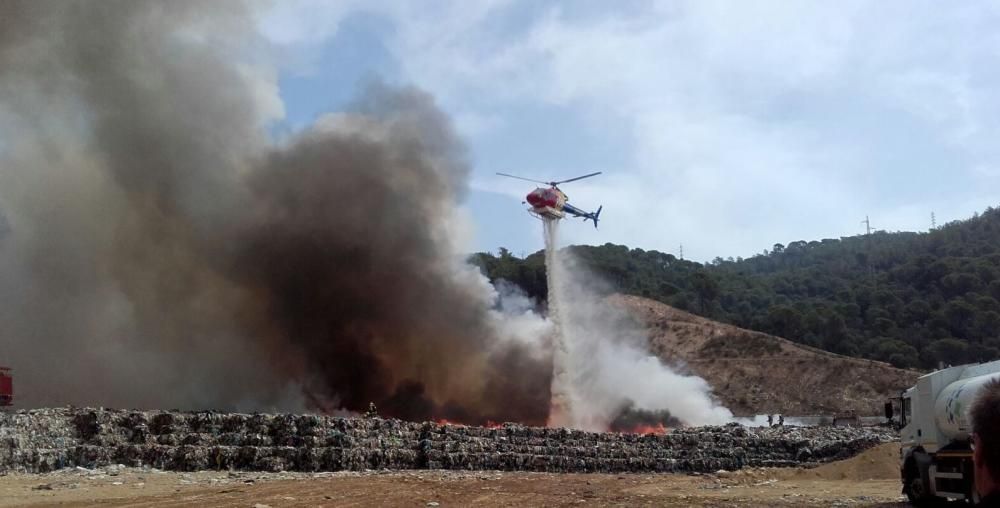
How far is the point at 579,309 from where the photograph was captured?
7019cm

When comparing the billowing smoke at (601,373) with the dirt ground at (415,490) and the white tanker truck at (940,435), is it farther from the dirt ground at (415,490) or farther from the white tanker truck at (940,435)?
the white tanker truck at (940,435)

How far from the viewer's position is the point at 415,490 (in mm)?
22953

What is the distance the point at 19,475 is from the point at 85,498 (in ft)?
15.5

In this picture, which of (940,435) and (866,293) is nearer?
(940,435)

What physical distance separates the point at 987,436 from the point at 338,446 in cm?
2627

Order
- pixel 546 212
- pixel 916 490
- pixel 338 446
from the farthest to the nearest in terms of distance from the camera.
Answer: pixel 546 212 < pixel 338 446 < pixel 916 490

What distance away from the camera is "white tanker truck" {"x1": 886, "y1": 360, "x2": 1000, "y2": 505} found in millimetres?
19766

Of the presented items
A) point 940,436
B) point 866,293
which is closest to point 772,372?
point 866,293

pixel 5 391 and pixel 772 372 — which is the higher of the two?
pixel 772 372

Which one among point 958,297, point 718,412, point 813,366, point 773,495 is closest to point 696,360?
point 813,366

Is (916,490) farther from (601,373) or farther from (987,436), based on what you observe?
(601,373)

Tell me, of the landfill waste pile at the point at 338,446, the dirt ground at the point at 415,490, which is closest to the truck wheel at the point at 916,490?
the dirt ground at the point at 415,490

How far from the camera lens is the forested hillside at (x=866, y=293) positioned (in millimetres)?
91250

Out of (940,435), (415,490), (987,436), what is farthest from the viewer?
→ (415,490)
